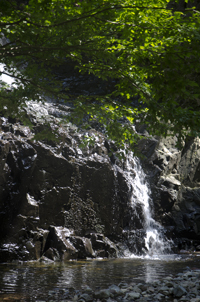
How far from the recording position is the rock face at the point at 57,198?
10.3 m

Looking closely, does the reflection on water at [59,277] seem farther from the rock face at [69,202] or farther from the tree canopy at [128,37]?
the tree canopy at [128,37]

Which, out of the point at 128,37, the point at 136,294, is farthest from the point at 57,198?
the point at 128,37

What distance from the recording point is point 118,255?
12.2m

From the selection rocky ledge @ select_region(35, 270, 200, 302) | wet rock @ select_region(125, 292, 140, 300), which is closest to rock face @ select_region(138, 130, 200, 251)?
rocky ledge @ select_region(35, 270, 200, 302)

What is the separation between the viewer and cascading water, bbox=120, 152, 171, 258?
45.3ft

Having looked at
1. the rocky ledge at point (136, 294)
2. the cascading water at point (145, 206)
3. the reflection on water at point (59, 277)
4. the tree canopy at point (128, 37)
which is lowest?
the reflection on water at point (59, 277)

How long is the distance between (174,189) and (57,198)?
8006mm

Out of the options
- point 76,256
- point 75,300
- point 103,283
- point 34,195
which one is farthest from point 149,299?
point 34,195

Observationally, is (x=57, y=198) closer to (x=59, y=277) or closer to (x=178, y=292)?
(x=59, y=277)

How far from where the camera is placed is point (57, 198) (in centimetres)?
1176

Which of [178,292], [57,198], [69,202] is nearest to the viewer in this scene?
[178,292]

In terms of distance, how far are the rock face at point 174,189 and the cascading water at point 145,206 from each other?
573 millimetres

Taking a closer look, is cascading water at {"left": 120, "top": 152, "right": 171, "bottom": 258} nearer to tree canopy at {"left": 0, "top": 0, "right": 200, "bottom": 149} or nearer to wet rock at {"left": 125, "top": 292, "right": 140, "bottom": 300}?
wet rock at {"left": 125, "top": 292, "right": 140, "bottom": 300}

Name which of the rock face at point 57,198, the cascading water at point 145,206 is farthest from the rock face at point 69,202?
the cascading water at point 145,206
